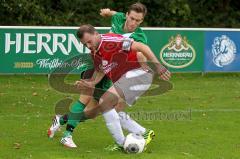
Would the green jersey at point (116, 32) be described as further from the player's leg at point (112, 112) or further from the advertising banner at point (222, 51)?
the advertising banner at point (222, 51)

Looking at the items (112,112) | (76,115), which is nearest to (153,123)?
(76,115)

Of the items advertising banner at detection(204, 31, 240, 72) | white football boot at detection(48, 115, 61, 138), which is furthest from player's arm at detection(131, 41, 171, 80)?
advertising banner at detection(204, 31, 240, 72)

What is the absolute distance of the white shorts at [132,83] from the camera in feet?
29.2

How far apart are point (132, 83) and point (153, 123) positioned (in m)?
2.44

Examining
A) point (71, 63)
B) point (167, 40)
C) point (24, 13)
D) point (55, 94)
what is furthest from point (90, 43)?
point (24, 13)

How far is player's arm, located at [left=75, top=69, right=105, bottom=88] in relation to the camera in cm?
875

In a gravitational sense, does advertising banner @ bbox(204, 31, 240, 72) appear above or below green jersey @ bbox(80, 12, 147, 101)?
below

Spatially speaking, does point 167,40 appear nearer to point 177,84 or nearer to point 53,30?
point 177,84

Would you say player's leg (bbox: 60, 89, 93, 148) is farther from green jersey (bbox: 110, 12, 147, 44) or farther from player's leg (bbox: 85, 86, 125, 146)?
green jersey (bbox: 110, 12, 147, 44)

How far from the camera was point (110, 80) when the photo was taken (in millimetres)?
9031

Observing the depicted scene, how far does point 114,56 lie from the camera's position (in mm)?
8734

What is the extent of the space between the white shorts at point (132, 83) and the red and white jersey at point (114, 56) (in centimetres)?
7

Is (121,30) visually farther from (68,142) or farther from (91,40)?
(68,142)

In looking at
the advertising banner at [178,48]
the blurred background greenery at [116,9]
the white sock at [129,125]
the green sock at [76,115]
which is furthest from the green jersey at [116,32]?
the blurred background greenery at [116,9]
